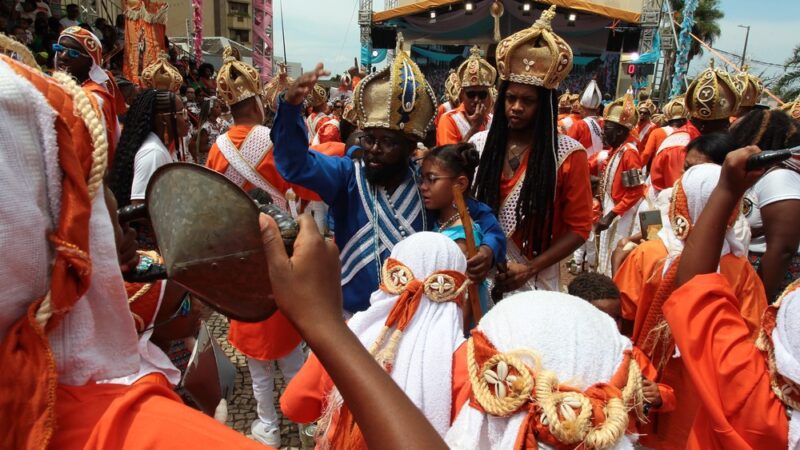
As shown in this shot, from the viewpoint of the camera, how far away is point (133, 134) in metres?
3.42

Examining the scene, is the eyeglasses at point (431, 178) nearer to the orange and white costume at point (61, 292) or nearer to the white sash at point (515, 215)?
the white sash at point (515, 215)

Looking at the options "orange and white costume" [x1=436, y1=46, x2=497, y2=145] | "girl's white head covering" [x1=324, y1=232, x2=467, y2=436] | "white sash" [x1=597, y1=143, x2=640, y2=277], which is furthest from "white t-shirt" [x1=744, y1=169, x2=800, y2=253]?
"white sash" [x1=597, y1=143, x2=640, y2=277]

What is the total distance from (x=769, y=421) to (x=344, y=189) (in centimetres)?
195

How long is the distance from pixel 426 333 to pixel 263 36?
2216 centimetres

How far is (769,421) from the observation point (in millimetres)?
1496

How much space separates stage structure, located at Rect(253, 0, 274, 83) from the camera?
20859 millimetres

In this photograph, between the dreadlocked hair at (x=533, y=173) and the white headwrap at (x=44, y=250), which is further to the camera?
the dreadlocked hair at (x=533, y=173)

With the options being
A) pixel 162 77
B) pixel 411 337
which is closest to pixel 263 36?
pixel 162 77

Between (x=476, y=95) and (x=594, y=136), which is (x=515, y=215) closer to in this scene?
(x=476, y=95)

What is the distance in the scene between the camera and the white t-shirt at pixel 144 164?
3230 millimetres

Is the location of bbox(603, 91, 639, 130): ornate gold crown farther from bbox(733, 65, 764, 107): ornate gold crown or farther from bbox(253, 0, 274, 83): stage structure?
bbox(253, 0, 274, 83): stage structure

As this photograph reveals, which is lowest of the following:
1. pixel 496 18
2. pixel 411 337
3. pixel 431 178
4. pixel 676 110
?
pixel 411 337

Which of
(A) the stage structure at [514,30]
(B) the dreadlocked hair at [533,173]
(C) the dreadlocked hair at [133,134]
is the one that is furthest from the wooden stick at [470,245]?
(A) the stage structure at [514,30]

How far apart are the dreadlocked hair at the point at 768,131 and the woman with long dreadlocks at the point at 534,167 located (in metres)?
0.91
